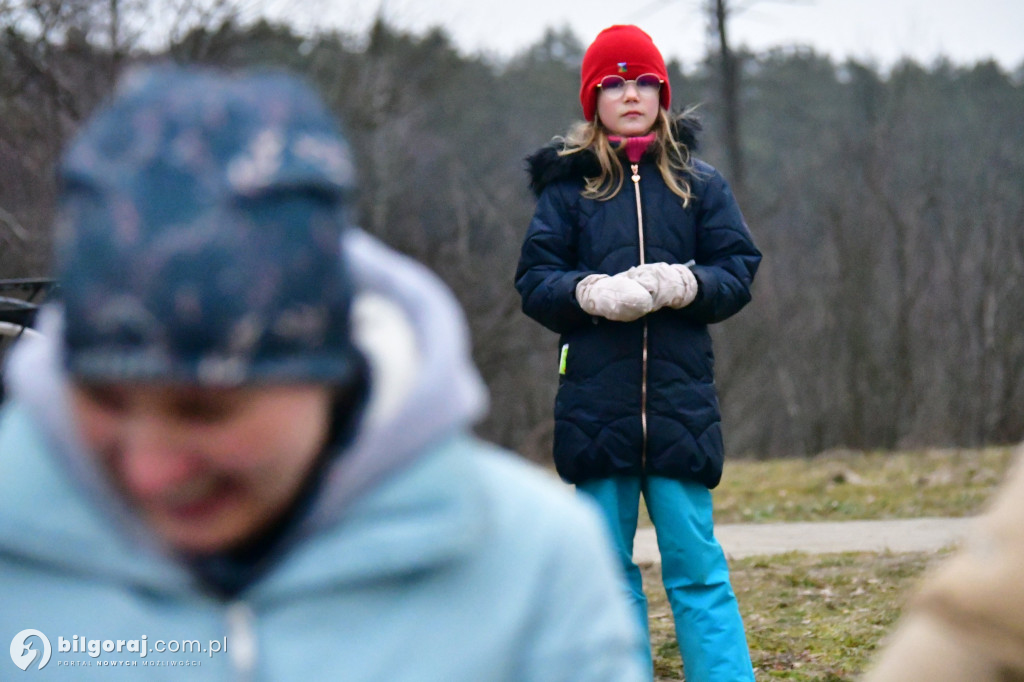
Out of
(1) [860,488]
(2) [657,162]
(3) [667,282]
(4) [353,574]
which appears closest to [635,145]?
(2) [657,162]

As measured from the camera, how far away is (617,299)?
3.56 metres

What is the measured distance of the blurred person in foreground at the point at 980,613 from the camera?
42.0 inches

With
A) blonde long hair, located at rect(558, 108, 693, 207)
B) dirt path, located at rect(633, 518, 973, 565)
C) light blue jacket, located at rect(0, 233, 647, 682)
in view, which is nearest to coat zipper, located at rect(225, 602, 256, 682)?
light blue jacket, located at rect(0, 233, 647, 682)

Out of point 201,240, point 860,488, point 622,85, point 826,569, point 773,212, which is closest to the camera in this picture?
point 201,240

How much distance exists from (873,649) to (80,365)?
4.00 m

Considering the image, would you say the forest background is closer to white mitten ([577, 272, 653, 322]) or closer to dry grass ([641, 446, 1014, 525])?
dry grass ([641, 446, 1014, 525])

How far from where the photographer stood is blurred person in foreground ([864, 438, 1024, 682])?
1.07 m

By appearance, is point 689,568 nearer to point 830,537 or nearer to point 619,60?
point 619,60

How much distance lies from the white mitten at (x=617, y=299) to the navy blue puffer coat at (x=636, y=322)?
10cm

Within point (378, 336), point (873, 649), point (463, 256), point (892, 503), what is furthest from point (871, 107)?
point (378, 336)

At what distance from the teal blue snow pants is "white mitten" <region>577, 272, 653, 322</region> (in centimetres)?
49

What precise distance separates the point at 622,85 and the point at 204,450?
121 inches

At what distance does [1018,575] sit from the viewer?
41.8 inches

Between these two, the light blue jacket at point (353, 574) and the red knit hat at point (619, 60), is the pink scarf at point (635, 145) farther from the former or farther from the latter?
the light blue jacket at point (353, 574)
